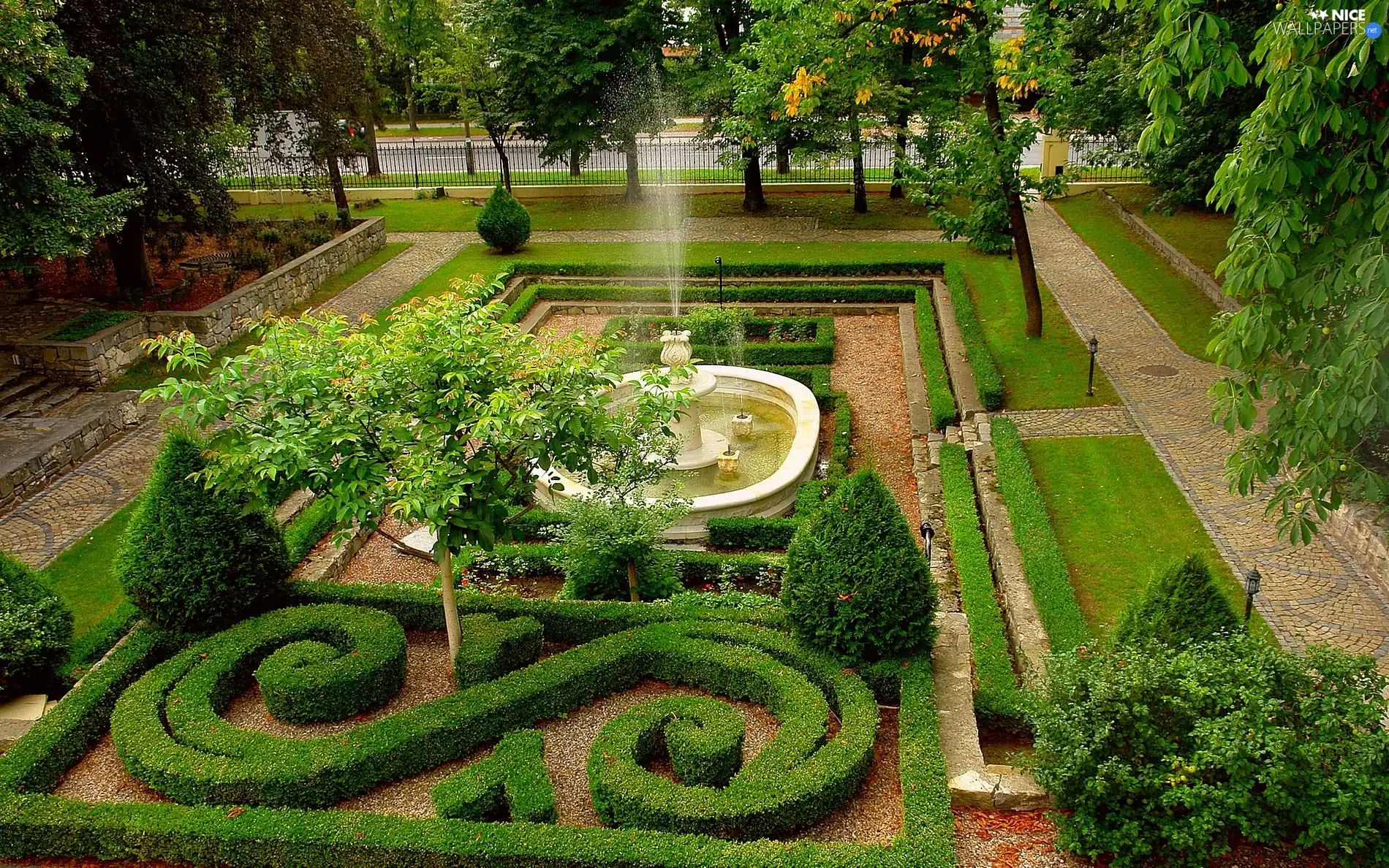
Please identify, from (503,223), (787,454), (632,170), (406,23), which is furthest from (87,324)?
(406,23)

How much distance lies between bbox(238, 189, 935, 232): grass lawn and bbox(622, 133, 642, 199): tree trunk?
1.33 ft

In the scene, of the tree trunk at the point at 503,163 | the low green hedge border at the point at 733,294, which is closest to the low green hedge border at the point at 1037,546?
the low green hedge border at the point at 733,294

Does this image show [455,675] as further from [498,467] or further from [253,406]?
[253,406]

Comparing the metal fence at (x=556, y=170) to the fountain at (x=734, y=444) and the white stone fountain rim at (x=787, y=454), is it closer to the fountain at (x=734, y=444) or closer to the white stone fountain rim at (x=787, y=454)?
the white stone fountain rim at (x=787, y=454)

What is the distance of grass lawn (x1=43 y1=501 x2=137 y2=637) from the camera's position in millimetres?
10336

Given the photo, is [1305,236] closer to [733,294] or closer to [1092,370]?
[1092,370]

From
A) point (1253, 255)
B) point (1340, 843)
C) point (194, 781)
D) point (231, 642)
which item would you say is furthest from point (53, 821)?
point (1253, 255)

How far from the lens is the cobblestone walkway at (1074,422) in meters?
13.2

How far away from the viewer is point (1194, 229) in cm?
2123

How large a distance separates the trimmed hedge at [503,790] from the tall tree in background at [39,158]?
10223mm

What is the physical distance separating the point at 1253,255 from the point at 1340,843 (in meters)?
3.40

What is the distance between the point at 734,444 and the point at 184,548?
A: 23.5 feet

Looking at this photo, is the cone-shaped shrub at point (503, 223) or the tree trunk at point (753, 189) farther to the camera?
the tree trunk at point (753, 189)

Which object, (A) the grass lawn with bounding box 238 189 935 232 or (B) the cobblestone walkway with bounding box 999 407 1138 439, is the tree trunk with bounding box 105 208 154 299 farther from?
(B) the cobblestone walkway with bounding box 999 407 1138 439
